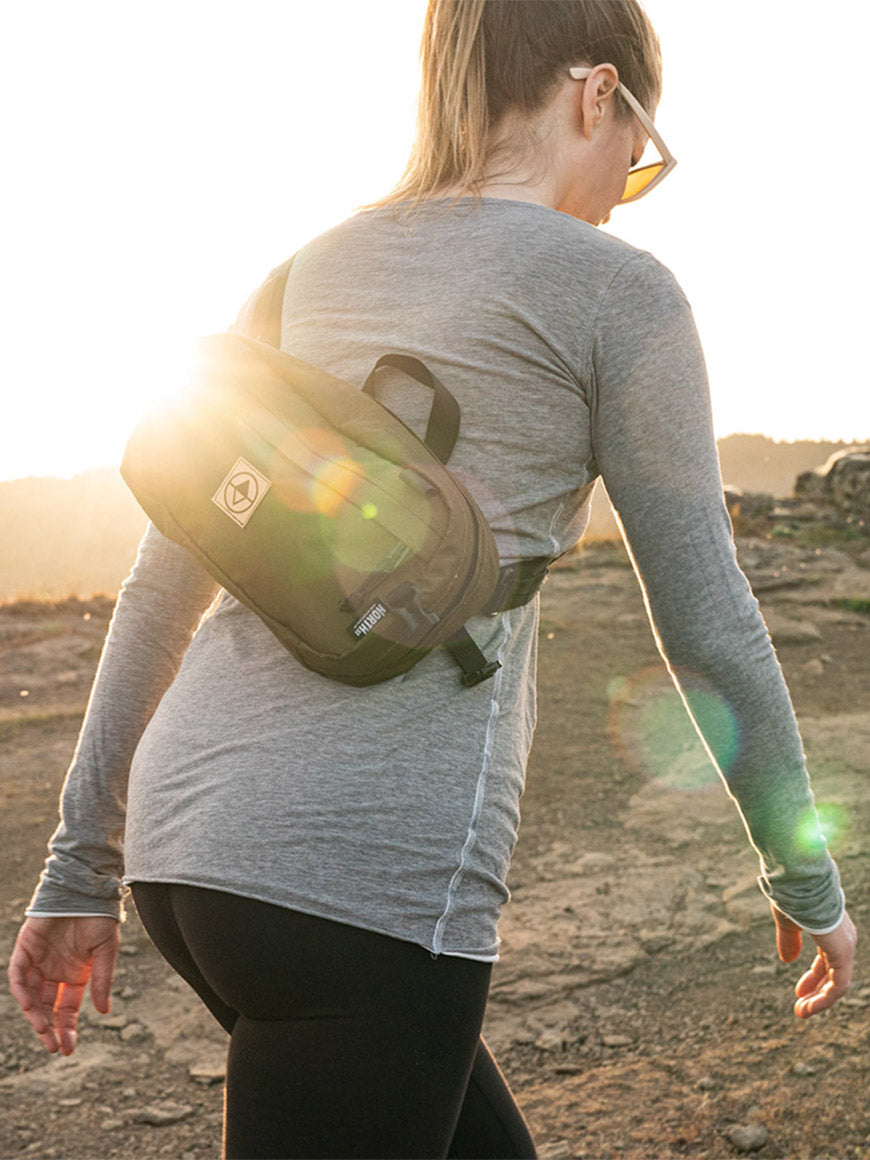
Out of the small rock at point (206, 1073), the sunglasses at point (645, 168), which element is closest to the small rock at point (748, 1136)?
the small rock at point (206, 1073)

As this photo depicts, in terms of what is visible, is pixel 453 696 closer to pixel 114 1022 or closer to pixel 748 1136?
pixel 748 1136

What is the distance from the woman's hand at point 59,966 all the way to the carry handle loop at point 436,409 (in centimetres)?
85

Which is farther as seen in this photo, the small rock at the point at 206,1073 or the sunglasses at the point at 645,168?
the small rock at the point at 206,1073

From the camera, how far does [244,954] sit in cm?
100

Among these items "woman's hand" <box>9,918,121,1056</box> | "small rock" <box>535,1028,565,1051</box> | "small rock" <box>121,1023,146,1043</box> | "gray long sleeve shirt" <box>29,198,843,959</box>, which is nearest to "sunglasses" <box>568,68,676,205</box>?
"gray long sleeve shirt" <box>29,198,843,959</box>

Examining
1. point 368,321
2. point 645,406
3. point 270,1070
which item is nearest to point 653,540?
point 645,406

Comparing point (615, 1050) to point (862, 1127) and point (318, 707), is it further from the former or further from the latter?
point (318, 707)

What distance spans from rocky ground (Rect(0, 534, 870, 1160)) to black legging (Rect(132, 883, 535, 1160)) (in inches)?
68.6

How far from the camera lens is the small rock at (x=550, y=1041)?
9.77ft

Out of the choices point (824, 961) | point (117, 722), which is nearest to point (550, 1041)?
point (824, 961)

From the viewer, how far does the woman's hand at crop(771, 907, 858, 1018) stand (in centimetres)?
129

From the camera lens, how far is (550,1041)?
3.00 meters

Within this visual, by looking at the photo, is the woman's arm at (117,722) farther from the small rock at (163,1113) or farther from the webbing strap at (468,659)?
the small rock at (163,1113)

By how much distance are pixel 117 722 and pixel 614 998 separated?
237cm
